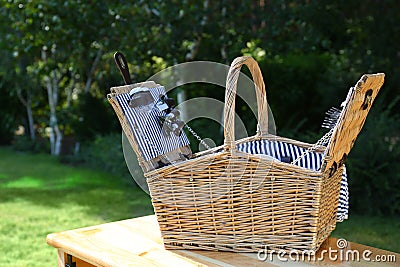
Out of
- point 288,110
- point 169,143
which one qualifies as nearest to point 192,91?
point 288,110

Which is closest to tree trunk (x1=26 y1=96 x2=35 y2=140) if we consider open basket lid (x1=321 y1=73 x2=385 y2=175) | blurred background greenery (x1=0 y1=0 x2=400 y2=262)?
blurred background greenery (x1=0 y1=0 x2=400 y2=262)

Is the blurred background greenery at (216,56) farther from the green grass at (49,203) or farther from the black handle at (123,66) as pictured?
the black handle at (123,66)

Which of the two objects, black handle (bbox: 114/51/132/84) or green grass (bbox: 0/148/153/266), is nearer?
black handle (bbox: 114/51/132/84)

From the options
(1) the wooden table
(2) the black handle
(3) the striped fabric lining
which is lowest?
(1) the wooden table

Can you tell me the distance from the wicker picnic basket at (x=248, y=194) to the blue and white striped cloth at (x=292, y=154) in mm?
90

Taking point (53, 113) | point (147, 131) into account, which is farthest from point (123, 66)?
point (53, 113)

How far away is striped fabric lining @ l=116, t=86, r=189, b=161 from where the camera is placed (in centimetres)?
166

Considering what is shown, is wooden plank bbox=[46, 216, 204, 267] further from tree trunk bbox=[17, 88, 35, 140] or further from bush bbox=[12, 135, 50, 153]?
tree trunk bbox=[17, 88, 35, 140]

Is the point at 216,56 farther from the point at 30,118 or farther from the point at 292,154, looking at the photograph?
the point at 292,154

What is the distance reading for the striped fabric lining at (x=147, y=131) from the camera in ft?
5.44

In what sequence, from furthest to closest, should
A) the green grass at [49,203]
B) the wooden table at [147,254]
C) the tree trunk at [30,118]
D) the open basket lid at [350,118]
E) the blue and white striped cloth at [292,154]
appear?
the tree trunk at [30,118], the green grass at [49,203], the blue and white striped cloth at [292,154], the wooden table at [147,254], the open basket lid at [350,118]

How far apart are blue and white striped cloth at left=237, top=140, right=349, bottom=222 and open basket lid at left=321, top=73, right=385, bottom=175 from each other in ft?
0.38

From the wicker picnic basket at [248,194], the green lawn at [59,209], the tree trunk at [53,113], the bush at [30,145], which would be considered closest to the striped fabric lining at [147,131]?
the wicker picnic basket at [248,194]

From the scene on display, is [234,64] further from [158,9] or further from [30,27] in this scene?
[30,27]
